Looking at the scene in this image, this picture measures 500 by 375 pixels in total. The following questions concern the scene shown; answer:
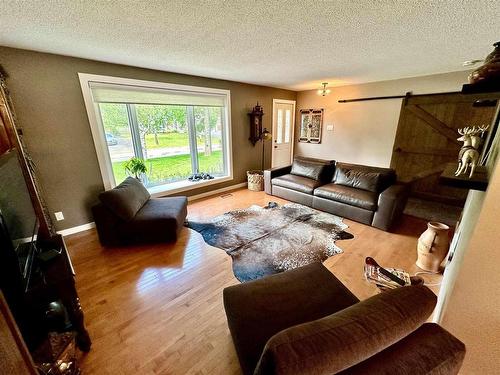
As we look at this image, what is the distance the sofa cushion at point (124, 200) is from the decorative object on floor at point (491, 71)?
3.03 meters

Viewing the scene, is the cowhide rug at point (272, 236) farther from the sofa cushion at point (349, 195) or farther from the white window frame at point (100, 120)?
the white window frame at point (100, 120)

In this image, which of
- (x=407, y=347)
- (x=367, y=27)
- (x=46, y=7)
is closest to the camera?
(x=407, y=347)

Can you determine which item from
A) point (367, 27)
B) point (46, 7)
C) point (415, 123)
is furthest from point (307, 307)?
point (415, 123)

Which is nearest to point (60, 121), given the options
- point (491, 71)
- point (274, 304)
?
point (274, 304)

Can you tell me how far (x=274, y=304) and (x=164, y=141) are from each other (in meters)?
3.31

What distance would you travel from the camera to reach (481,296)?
99 cm

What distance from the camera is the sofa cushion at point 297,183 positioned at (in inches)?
141

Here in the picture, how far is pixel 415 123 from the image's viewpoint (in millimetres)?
3834

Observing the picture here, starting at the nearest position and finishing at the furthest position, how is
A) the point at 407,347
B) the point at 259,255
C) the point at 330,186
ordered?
the point at 407,347, the point at 259,255, the point at 330,186

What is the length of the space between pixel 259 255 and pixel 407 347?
1.71 meters

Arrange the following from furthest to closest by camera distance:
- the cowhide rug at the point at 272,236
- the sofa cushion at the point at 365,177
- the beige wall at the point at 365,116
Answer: the beige wall at the point at 365,116, the sofa cushion at the point at 365,177, the cowhide rug at the point at 272,236

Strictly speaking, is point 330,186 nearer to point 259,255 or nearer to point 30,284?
point 259,255

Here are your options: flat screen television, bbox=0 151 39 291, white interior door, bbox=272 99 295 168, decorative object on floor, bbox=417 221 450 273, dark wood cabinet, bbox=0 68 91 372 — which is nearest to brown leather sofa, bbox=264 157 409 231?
decorative object on floor, bbox=417 221 450 273

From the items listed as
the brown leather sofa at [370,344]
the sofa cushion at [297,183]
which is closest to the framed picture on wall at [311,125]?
the sofa cushion at [297,183]
